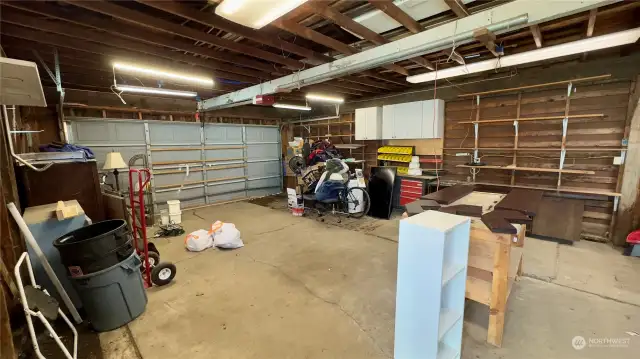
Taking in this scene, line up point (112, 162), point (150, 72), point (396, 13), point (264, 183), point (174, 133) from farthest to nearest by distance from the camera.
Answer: point (264, 183), point (174, 133), point (112, 162), point (150, 72), point (396, 13)

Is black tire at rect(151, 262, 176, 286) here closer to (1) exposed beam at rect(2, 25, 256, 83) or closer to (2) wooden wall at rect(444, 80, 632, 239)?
(1) exposed beam at rect(2, 25, 256, 83)

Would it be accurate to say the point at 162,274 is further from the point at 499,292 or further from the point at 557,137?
the point at 557,137

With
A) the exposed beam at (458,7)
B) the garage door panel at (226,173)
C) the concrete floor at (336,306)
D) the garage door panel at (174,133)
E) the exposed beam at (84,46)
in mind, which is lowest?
the concrete floor at (336,306)

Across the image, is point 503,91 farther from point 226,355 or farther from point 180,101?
point 180,101

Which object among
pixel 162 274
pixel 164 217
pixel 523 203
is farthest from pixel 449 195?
pixel 164 217

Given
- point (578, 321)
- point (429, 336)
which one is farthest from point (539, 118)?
point (429, 336)

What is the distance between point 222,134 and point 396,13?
6203 mm

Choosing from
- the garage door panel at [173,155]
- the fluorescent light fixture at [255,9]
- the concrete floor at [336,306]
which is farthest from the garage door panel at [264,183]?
the fluorescent light fixture at [255,9]

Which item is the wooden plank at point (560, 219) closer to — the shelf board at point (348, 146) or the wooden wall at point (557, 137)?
the wooden wall at point (557, 137)

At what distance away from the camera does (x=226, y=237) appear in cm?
401

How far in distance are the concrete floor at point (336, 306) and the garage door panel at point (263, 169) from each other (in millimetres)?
4273

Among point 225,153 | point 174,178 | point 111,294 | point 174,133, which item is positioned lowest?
point 111,294

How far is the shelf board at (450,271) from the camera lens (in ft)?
5.48

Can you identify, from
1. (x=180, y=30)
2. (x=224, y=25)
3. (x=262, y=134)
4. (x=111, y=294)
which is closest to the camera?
(x=111, y=294)
